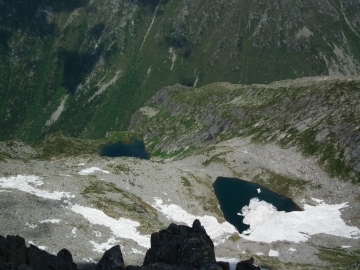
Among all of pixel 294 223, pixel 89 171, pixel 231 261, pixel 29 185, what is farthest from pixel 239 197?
pixel 29 185

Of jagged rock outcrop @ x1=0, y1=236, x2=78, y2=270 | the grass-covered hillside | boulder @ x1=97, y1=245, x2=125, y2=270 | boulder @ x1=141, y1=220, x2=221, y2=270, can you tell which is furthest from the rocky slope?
boulder @ x1=141, y1=220, x2=221, y2=270

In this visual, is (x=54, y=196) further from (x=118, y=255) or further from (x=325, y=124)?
(x=325, y=124)

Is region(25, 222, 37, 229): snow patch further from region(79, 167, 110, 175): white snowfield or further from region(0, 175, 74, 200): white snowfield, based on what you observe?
region(79, 167, 110, 175): white snowfield

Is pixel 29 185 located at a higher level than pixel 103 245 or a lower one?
higher

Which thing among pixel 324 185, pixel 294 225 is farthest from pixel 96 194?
pixel 324 185

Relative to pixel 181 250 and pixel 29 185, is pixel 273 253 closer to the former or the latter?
pixel 181 250
